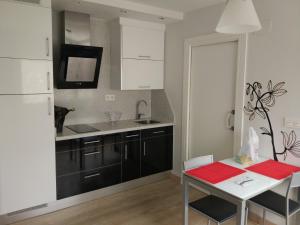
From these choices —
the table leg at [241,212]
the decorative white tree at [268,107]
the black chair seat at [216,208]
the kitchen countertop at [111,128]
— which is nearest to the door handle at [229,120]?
the decorative white tree at [268,107]

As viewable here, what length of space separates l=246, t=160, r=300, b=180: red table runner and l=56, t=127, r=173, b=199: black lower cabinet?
5.02 ft

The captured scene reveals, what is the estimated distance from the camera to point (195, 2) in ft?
9.82

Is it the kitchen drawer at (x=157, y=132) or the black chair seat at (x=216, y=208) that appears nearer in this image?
the black chair seat at (x=216, y=208)

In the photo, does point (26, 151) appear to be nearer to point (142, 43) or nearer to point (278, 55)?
point (142, 43)

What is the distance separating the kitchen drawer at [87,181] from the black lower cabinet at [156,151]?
0.44 metres

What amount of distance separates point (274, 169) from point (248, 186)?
1.68 ft

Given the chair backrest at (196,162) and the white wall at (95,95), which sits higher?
the white wall at (95,95)

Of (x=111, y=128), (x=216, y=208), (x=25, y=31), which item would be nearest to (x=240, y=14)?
(x=216, y=208)

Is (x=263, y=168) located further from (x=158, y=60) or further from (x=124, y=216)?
(x=158, y=60)

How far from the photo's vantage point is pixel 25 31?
8.14 feet

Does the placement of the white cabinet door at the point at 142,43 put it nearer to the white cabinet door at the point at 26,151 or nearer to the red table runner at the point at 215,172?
the white cabinet door at the point at 26,151

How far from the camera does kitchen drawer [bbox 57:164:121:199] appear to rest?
2.92 metres

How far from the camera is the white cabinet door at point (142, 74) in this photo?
3.46 metres

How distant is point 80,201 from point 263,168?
82.0 inches
